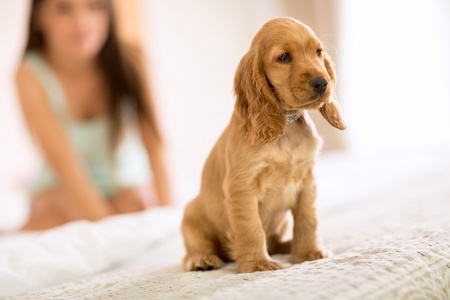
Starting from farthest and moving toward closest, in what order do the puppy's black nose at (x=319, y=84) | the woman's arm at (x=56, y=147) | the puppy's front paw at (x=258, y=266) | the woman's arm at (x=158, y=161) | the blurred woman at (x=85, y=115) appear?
the woman's arm at (x=158, y=161), the blurred woman at (x=85, y=115), the woman's arm at (x=56, y=147), the puppy's front paw at (x=258, y=266), the puppy's black nose at (x=319, y=84)

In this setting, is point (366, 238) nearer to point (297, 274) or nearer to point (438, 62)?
point (297, 274)

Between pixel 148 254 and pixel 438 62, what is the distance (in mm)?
4512

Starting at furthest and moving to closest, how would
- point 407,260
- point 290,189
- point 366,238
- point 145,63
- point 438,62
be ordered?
point 438,62 < point 145,63 < point 366,238 < point 290,189 < point 407,260

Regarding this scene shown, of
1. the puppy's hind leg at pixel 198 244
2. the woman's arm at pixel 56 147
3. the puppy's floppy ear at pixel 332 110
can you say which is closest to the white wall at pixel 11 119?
the woman's arm at pixel 56 147

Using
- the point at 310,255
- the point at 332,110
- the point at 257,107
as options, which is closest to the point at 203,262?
the point at 310,255

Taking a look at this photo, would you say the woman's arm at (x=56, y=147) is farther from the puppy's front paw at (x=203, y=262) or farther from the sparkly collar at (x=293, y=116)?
the sparkly collar at (x=293, y=116)

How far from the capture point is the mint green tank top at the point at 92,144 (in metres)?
3.80

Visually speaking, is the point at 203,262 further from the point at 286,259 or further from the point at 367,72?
the point at 367,72

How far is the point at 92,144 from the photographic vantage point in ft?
13.2

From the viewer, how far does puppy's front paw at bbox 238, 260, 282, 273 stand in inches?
54.9

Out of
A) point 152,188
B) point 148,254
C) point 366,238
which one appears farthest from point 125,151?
point 366,238

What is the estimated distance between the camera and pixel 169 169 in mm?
3873

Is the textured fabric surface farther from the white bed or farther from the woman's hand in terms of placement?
the woman's hand

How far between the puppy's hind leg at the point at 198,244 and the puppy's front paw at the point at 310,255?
0.27 metres
